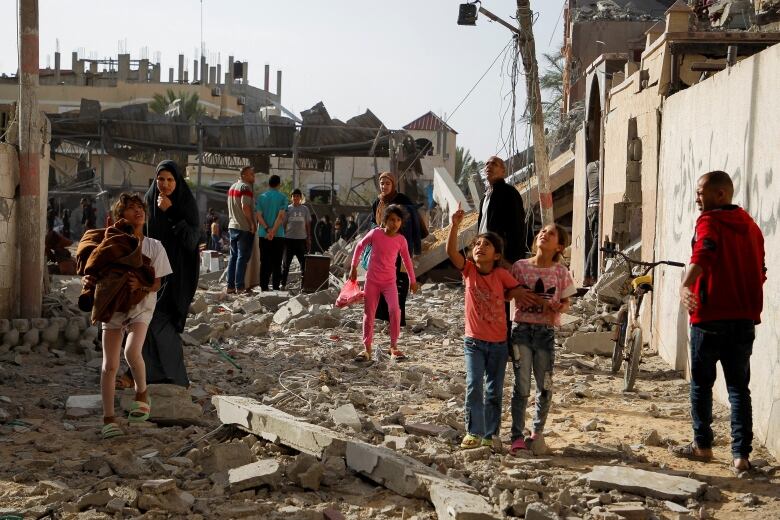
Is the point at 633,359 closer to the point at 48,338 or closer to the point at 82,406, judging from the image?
the point at 82,406

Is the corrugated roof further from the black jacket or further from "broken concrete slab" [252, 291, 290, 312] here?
the black jacket

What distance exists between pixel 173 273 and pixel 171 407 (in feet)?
3.67

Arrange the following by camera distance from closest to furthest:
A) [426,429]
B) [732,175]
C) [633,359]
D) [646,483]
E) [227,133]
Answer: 1. [646,483]
2. [426,429]
3. [732,175]
4. [633,359]
5. [227,133]

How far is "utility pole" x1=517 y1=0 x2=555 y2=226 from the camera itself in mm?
14391

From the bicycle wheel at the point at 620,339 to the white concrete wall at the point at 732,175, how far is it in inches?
20.1

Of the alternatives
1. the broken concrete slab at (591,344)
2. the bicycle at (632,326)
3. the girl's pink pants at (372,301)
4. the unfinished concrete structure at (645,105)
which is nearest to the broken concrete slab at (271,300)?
the girl's pink pants at (372,301)

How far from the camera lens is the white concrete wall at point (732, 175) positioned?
20.4ft

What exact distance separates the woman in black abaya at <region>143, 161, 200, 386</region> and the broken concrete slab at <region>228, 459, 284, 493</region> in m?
2.43

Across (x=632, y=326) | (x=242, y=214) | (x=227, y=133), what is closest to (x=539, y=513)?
(x=632, y=326)

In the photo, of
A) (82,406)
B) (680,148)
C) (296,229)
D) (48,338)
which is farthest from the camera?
(296,229)

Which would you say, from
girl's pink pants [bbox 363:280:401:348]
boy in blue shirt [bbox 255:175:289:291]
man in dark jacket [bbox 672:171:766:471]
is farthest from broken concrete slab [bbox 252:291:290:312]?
man in dark jacket [bbox 672:171:766:471]

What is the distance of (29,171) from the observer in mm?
9938

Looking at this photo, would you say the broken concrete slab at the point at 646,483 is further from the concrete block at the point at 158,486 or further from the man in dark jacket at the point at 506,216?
the man in dark jacket at the point at 506,216

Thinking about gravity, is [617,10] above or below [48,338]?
above
